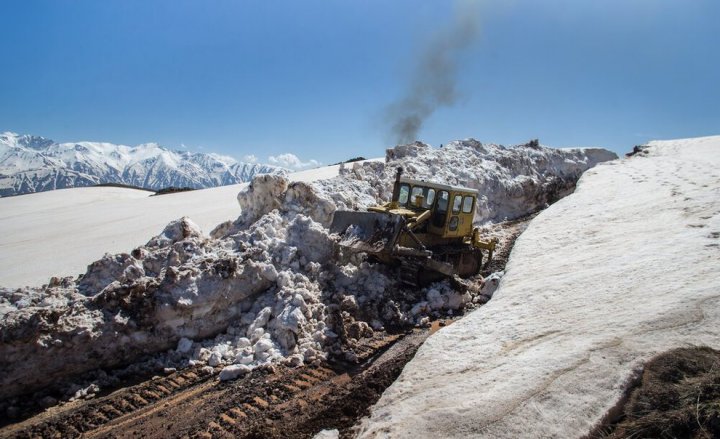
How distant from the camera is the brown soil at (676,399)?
279 cm

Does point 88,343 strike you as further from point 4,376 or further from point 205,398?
point 205,398

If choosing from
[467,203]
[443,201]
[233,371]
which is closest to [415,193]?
[443,201]

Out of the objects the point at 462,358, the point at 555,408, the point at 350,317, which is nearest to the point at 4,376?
the point at 350,317

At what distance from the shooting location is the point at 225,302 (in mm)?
7316

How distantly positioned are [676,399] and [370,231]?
251 inches

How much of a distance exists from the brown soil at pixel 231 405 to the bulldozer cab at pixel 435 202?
432 centimetres

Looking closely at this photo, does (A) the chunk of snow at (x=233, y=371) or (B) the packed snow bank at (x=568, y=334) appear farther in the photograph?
(A) the chunk of snow at (x=233, y=371)

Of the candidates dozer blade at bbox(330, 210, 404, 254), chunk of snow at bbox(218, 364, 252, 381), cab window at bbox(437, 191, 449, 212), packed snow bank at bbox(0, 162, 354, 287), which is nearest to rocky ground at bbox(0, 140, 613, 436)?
chunk of snow at bbox(218, 364, 252, 381)

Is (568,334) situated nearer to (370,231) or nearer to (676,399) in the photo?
(676,399)

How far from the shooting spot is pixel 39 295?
6.25 m

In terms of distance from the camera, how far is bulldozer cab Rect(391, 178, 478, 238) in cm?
1005

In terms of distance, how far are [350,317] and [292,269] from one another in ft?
4.93

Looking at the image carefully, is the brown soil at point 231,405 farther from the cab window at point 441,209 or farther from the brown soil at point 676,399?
the cab window at point 441,209

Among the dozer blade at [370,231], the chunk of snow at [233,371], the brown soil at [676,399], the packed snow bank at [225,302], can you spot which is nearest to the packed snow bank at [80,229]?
the packed snow bank at [225,302]
